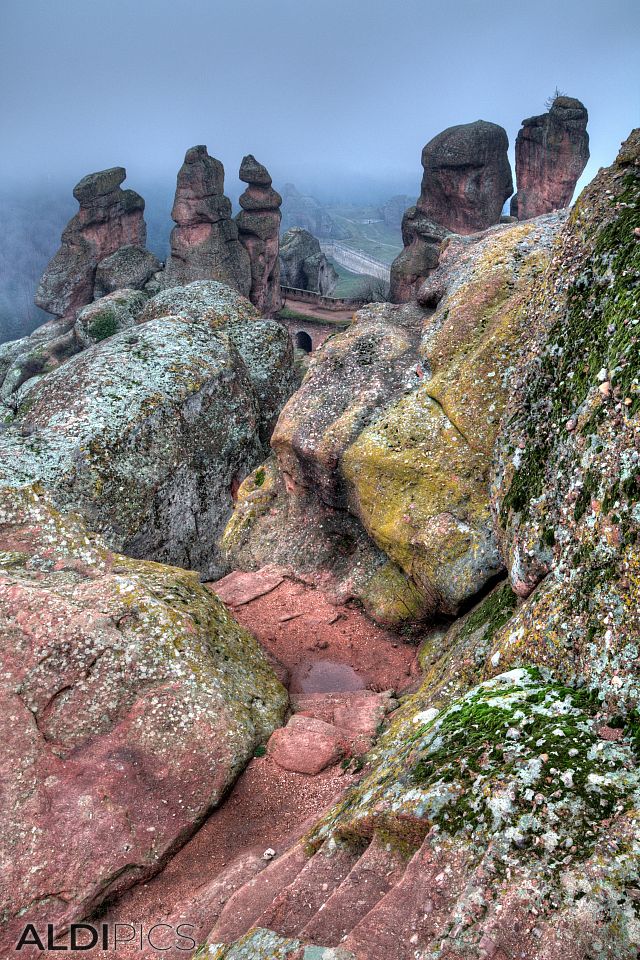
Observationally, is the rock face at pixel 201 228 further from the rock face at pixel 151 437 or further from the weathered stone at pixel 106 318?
the rock face at pixel 151 437

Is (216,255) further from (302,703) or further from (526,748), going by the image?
(526,748)

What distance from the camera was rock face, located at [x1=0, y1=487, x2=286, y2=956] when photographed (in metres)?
7.15

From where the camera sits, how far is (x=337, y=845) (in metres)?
5.95

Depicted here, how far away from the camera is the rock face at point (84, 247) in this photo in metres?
56.8

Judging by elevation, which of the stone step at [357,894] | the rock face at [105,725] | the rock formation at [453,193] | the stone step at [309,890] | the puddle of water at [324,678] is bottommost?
the puddle of water at [324,678]

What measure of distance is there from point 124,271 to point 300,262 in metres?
26.3

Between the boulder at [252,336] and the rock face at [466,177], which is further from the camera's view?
the rock face at [466,177]

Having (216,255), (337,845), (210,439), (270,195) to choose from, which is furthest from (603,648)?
(270,195)

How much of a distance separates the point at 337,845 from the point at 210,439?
13613 mm

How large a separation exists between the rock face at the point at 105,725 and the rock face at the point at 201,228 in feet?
163

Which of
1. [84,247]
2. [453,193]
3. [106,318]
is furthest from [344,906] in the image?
[84,247]

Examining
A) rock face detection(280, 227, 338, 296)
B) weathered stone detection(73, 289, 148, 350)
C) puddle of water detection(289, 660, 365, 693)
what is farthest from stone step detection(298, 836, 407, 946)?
rock face detection(280, 227, 338, 296)

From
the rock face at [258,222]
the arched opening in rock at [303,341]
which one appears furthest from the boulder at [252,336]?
the arched opening in rock at [303,341]

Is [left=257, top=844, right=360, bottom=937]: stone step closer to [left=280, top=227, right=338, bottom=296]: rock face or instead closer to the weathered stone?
the weathered stone
